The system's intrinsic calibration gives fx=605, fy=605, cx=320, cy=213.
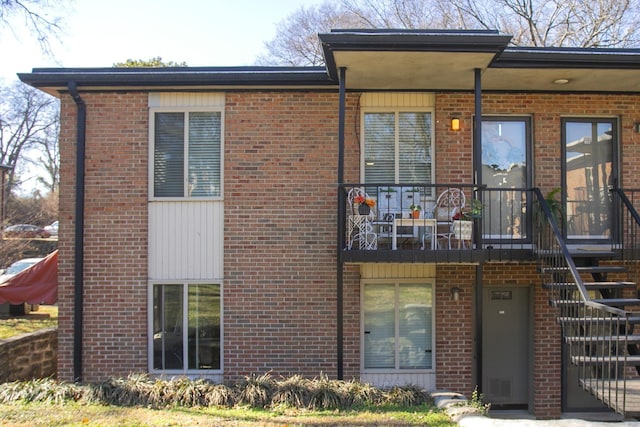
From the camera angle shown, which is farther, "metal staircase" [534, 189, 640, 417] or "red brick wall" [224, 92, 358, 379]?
"red brick wall" [224, 92, 358, 379]

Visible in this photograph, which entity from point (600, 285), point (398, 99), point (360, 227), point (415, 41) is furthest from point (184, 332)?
point (600, 285)

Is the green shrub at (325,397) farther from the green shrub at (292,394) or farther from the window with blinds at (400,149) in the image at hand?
the window with blinds at (400,149)

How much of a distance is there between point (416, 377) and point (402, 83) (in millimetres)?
4347

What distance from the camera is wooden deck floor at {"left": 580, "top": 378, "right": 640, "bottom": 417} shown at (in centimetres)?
594

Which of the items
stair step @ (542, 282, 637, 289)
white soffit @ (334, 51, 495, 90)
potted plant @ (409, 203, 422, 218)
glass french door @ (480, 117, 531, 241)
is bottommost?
stair step @ (542, 282, 637, 289)

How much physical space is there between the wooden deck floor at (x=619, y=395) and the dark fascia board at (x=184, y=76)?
527 cm

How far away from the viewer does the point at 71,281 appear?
29.9ft

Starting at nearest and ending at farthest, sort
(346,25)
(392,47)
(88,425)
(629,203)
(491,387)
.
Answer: (88,425), (392,47), (629,203), (491,387), (346,25)

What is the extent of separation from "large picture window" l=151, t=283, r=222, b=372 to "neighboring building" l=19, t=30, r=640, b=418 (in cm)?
2

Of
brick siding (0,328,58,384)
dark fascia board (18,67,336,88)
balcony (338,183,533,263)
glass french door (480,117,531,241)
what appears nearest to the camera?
balcony (338,183,533,263)

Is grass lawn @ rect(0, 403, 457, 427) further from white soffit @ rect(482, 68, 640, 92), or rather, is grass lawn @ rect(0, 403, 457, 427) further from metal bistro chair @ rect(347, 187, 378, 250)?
white soffit @ rect(482, 68, 640, 92)

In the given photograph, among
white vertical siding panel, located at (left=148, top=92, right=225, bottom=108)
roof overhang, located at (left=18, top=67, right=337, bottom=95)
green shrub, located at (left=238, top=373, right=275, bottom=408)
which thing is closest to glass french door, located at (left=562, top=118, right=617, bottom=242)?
roof overhang, located at (left=18, top=67, right=337, bottom=95)

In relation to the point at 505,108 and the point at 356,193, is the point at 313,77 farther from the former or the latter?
the point at 505,108

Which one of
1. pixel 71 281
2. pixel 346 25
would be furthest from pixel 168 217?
pixel 346 25
